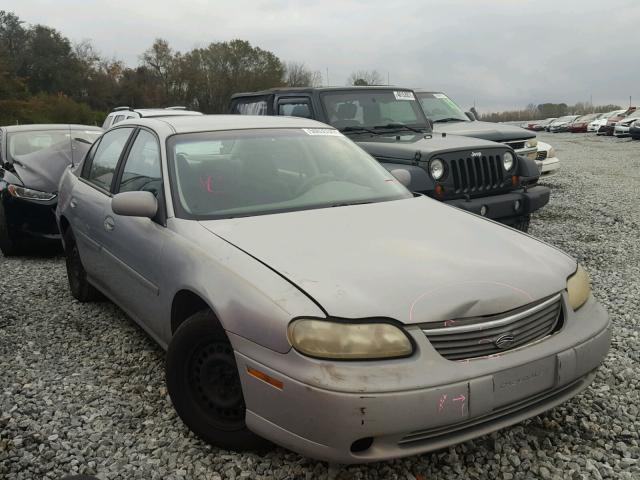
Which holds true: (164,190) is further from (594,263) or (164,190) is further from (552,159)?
(552,159)

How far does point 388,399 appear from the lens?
2162mm

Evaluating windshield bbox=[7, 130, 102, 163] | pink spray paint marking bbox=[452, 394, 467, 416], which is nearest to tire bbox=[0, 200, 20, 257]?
windshield bbox=[7, 130, 102, 163]

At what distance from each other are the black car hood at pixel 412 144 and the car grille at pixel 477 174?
0.15m

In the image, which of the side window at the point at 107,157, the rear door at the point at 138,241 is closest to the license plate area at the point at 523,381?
the rear door at the point at 138,241

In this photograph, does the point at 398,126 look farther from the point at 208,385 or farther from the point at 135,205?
the point at 208,385

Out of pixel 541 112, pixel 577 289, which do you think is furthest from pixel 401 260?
pixel 541 112

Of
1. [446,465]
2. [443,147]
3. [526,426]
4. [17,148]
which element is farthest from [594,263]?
[17,148]

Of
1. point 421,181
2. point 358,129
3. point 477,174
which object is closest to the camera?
point 421,181

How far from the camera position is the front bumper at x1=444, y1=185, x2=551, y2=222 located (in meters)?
5.97

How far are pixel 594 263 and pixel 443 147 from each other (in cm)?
198

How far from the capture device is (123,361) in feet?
12.7

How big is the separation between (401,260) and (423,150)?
3.75 metres

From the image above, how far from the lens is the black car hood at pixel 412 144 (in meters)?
6.28

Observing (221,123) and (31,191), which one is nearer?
(221,123)
